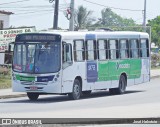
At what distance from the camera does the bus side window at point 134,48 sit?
123 feet

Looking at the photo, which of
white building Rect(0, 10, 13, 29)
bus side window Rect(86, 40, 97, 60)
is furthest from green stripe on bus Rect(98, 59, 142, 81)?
white building Rect(0, 10, 13, 29)

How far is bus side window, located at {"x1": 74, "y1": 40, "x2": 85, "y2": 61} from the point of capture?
32156mm

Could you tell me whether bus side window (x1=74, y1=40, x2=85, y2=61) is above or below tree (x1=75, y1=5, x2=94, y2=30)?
below

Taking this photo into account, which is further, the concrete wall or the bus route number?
the concrete wall

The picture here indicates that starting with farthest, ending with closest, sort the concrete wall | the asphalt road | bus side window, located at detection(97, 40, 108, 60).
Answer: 1. the concrete wall
2. bus side window, located at detection(97, 40, 108, 60)
3. the asphalt road

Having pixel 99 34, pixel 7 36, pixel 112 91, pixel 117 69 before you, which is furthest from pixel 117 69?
pixel 7 36

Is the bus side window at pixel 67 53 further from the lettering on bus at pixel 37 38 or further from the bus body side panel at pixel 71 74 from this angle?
the lettering on bus at pixel 37 38

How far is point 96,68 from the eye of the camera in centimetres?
3416

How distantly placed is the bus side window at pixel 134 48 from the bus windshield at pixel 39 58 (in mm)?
7123

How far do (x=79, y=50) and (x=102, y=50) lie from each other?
2410mm

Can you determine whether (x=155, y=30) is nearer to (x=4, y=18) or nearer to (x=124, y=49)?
(x=4, y=18)

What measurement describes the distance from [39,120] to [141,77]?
775 inches

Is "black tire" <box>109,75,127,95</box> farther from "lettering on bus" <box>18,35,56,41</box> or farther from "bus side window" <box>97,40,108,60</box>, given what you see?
"lettering on bus" <box>18,35,56,41</box>

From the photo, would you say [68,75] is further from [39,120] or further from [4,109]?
[39,120]
